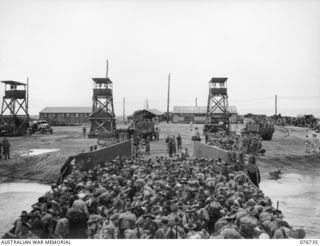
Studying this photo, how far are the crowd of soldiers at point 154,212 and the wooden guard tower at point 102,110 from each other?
25.2 m

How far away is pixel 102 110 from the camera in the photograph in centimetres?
3772

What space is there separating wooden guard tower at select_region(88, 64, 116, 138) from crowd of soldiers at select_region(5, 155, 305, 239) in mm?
25194

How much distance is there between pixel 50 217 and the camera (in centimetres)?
859

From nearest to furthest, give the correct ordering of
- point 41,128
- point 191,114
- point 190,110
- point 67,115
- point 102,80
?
point 102,80 < point 41,128 < point 67,115 < point 191,114 < point 190,110

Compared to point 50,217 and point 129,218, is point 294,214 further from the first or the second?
point 50,217

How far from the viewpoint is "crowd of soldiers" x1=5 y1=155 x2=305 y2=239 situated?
770 centimetres

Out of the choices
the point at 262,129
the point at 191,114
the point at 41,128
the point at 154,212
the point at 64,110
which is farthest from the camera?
the point at 191,114

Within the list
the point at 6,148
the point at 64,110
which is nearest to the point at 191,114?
the point at 64,110

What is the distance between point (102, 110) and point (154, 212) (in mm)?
30044

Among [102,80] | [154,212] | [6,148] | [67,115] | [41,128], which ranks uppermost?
[102,80]

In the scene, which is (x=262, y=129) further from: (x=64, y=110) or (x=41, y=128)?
(x=64, y=110)

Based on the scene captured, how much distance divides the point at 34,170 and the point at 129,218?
1405 cm

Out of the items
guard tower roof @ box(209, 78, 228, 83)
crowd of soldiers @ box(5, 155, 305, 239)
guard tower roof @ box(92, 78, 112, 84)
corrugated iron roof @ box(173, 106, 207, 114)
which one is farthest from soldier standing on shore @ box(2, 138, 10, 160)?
corrugated iron roof @ box(173, 106, 207, 114)

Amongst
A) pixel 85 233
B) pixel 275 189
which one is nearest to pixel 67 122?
pixel 275 189
